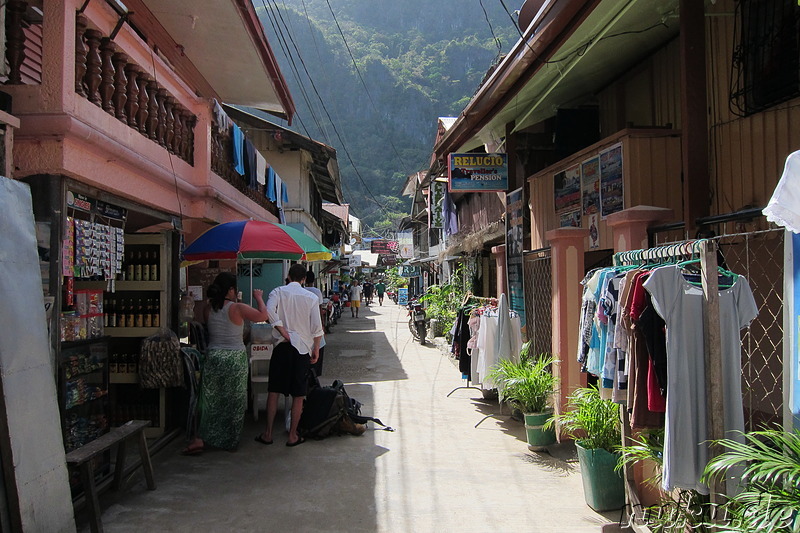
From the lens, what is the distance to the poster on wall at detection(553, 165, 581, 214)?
652cm

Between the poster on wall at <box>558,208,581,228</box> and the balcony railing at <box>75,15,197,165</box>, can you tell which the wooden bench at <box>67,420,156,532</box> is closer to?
the balcony railing at <box>75,15,197,165</box>

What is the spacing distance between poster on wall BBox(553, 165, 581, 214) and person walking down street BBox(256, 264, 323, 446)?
127 inches

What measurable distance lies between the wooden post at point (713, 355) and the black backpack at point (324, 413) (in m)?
4.09

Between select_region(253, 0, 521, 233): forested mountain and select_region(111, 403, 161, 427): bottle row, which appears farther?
select_region(253, 0, 521, 233): forested mountain

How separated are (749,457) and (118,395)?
5855mm

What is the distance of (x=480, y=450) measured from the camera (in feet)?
19.1

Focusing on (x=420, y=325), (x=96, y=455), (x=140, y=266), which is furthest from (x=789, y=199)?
(x=420, y=325)

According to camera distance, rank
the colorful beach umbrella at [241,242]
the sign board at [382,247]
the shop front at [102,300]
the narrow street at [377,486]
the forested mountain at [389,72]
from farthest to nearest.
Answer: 1. the sign board at [382,247]
2. the forested mountain at [389,72]
3. the colorful beach umbrella at [241,242]
4. the narrow street at [377,486]
5. the shop front at [102,300]

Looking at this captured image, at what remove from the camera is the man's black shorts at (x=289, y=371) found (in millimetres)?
5859

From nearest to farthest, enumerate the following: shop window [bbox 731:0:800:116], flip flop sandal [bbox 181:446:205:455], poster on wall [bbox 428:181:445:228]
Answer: shop window [bbox 731:0:800:116]
flip flop sandal [bbox 181:446:205:455]
poster on wall [bbox 428:181:445:228]

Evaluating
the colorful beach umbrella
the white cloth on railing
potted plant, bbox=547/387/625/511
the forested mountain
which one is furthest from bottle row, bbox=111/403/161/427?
the forested mountain

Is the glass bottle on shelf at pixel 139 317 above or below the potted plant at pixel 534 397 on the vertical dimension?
above

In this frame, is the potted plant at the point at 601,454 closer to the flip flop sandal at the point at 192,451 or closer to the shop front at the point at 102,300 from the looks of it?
the flip flop sandal at the point at 192,451

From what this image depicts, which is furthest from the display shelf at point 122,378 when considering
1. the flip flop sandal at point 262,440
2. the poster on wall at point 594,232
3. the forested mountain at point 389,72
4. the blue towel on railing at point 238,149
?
the forested mountain at point 389,72
